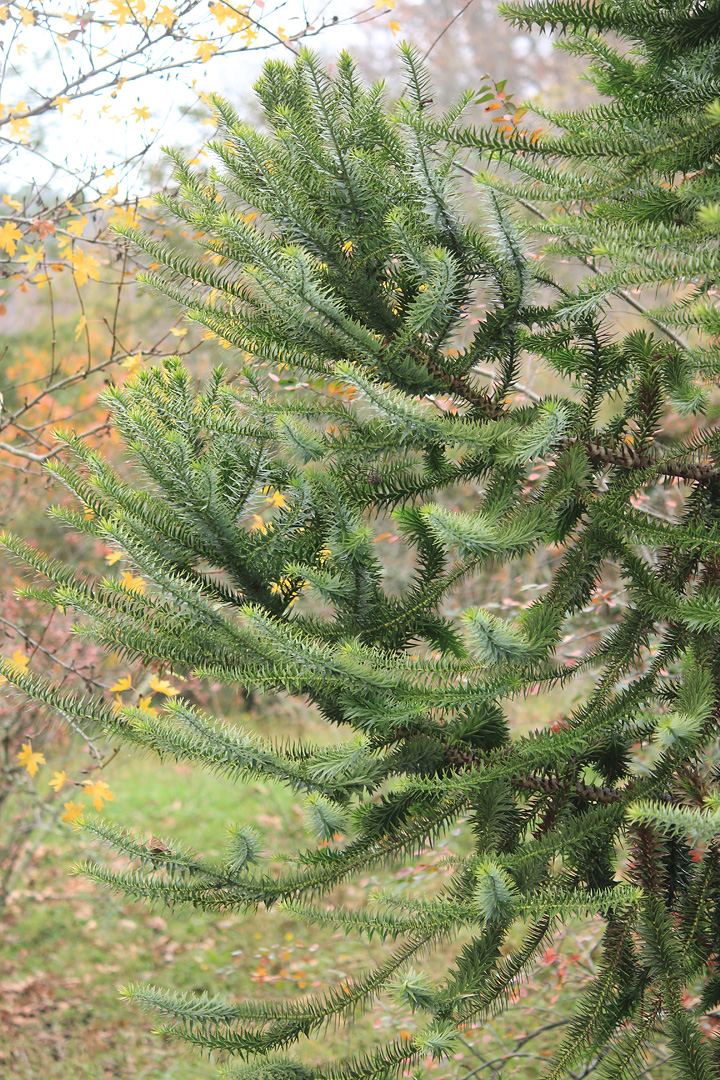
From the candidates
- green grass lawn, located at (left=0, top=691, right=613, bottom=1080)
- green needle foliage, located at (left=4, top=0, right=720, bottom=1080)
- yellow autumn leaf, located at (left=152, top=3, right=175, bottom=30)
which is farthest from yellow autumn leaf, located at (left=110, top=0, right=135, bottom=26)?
green grass lawn, located at (left=0, top=691, right=613, bottom=1080)

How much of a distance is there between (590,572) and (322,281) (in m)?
1.04

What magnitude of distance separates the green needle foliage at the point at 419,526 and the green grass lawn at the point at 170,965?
220 centimetres

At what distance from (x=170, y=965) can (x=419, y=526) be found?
229 inches

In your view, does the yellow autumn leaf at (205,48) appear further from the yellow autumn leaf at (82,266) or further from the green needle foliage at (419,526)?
the green needle foliage at (419,526)

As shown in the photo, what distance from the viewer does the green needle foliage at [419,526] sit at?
1894 mm

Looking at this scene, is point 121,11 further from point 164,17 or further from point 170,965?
point 170,965

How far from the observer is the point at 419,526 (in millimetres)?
2039

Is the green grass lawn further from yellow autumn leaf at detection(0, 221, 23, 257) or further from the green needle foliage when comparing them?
yellow autumn leaf at detection(0, 221, 23, 257)

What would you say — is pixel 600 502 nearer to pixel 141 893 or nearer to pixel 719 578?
pixel 719 578

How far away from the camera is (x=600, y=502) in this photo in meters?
2.09

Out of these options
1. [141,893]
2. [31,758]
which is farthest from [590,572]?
[31,758]

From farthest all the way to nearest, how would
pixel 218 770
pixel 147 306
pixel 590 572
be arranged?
pixel 147 306 < pixel 590 572 < pixel 218 770

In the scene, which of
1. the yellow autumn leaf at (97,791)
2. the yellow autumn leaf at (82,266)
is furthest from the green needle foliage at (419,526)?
the yellow autumn leaf at (82,266)

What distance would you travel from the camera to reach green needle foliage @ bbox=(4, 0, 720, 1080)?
1.89 m
